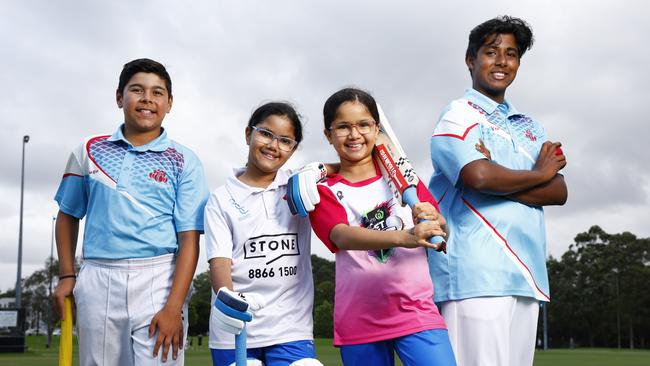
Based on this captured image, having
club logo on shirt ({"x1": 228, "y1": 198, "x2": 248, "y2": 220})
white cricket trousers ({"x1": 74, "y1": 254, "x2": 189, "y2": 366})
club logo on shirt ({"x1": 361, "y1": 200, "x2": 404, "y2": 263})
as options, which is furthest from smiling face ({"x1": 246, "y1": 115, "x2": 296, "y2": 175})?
white cricket trousers ({"x1": 74, "y1": 254, "x2": 189, "y2": 366})

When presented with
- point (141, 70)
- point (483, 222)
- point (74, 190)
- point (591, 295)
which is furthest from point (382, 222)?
point (591, 295)

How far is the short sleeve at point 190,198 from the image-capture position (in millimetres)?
4172

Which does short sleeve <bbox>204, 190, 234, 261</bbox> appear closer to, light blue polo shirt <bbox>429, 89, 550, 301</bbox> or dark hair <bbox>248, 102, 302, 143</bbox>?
dark hair <bbox>248, 102, 302, 143</bbox>

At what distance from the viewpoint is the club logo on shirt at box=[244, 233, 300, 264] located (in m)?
3.96

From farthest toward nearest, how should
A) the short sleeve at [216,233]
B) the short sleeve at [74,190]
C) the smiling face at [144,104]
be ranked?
1. the short sleeve at [74,190]
2. the smiling face at [144,104]
3. the short sleeve at [216,233]

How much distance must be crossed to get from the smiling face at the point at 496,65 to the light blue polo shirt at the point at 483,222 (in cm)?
14

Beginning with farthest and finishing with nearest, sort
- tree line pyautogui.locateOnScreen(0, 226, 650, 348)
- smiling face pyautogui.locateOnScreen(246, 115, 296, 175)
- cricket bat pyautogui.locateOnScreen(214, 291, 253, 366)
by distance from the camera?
tree line pyautogui.locateOnScreen(0, 226, 650, 348) → smiling face pyautogui.locateOnScreen(246, 115, 296, 175) → cricket bat pyautogui.locateOnScreen(214, 291, 253, 366)

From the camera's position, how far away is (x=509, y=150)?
404 cm

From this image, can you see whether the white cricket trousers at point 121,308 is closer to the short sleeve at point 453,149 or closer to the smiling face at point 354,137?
the smiling face at point 354,137

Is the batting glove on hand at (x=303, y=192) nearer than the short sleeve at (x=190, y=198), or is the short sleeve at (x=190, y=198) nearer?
the batting glove on hand at (x=303, y=192)

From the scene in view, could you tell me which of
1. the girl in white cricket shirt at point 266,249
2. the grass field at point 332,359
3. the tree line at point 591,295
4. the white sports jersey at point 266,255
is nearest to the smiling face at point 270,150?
the girl in white cricket shirt at point 266,249

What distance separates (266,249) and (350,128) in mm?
807

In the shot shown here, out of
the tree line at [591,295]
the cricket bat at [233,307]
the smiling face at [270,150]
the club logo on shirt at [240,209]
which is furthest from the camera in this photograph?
the tree line at [591,295]

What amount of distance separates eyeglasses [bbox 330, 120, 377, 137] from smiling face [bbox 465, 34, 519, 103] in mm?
788
